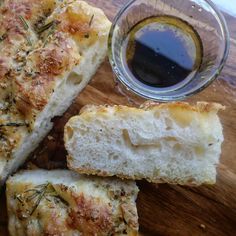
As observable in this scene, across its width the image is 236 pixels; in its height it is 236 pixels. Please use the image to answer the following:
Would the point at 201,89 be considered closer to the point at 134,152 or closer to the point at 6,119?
the point at 134,152

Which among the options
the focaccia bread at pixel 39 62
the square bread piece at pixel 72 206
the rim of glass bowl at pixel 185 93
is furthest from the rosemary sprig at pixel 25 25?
the square bread piece at pixel 72 206

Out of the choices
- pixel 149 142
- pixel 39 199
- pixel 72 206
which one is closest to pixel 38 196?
pixel 39 199

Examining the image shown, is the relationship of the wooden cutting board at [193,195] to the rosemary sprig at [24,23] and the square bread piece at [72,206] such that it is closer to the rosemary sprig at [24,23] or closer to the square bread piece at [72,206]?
the square bread piece at [72,206]

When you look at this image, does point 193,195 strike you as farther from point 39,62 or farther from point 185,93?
point 39,62

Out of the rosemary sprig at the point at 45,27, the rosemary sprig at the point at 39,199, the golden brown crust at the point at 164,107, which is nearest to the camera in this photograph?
the golden brown crust at the point at 164,107

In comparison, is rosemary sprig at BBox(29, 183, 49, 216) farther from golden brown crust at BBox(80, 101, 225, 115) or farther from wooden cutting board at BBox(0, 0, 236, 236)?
golden brown crust at BBox(80, 101, 225, 115)

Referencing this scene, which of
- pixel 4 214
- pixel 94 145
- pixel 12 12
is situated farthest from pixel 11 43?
pixel 4 214
